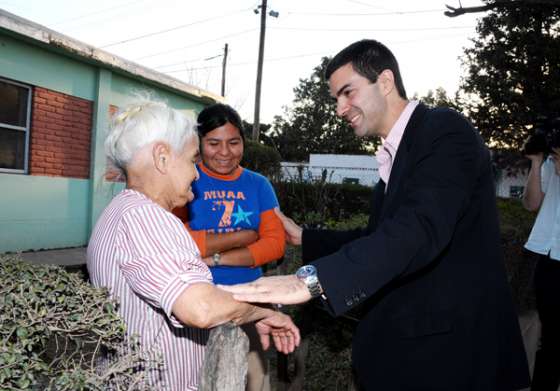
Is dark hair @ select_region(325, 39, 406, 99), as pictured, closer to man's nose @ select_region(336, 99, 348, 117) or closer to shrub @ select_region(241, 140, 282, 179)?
man's nose @ select_region(336, 99, 348, 117)

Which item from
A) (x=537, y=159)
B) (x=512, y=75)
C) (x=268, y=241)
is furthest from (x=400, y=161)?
(x=512, y=75)

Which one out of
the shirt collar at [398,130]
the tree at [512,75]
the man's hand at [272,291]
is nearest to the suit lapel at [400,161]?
the shirt collar at [398,130]

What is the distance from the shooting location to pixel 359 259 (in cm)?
163

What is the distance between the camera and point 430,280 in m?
1.89

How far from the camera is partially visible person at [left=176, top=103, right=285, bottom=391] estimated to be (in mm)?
3059

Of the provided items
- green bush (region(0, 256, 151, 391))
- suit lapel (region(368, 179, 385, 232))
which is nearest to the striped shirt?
green bush (region(0, 256, 151, 391))

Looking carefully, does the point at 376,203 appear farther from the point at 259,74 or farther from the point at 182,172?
the point at 259,74

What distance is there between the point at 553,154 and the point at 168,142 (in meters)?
3.42

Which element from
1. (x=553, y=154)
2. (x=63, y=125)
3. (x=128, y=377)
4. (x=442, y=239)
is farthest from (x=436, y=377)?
(x=63, y=125)

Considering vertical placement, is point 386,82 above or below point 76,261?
above

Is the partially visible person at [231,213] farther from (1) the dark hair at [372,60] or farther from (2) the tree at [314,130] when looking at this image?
(2) the tree at [314,130]

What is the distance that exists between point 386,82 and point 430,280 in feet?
3.13

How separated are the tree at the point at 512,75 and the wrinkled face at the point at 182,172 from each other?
25.0m

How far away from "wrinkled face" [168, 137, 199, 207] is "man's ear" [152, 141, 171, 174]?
0.08ft
